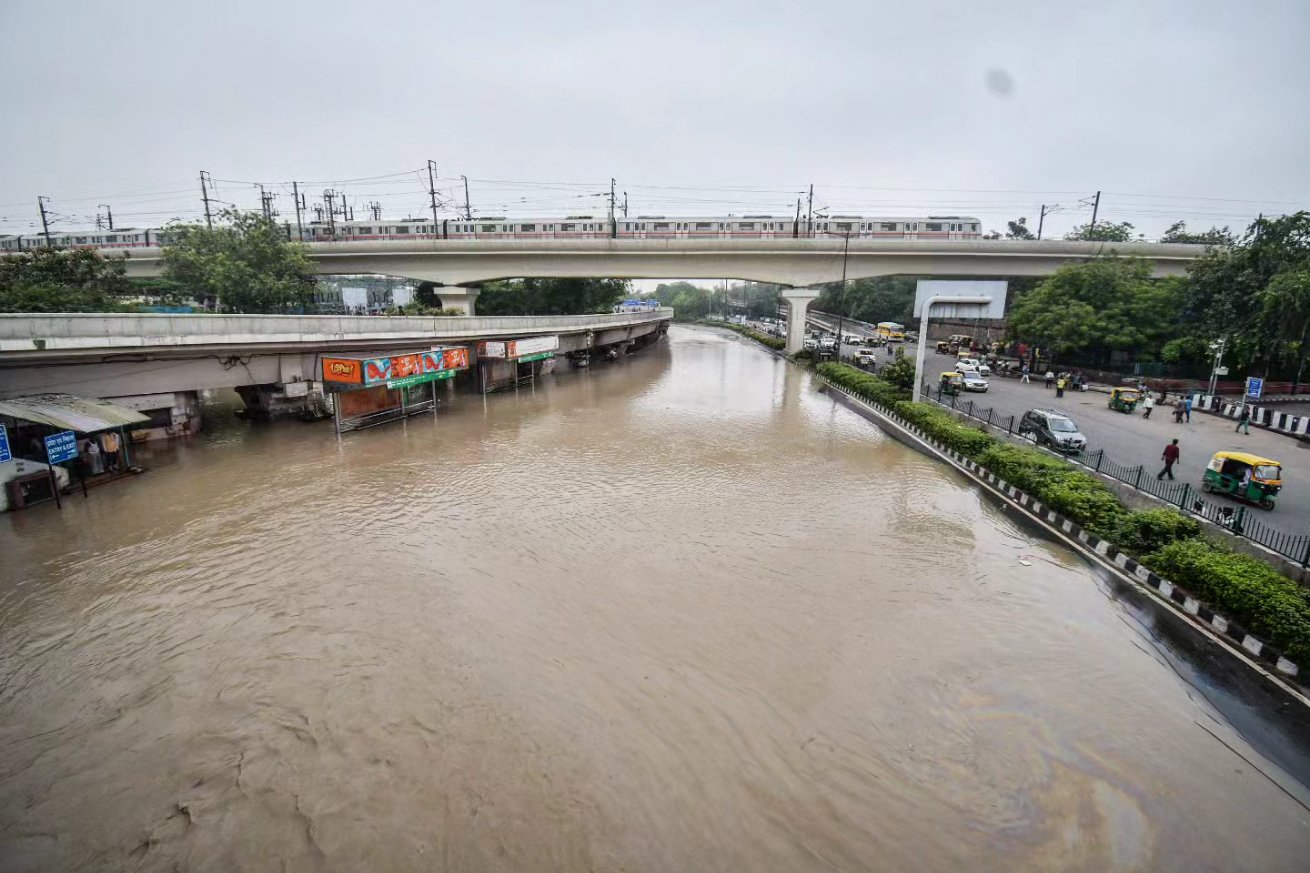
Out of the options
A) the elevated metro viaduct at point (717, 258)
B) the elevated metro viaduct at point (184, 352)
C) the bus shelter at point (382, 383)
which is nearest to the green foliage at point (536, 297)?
the elevated metro viaduct at point (717, 258)

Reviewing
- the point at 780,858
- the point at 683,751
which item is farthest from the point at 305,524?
the point at 780,858

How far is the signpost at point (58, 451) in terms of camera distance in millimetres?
12078

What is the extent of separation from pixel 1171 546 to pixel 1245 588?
1.57 meters

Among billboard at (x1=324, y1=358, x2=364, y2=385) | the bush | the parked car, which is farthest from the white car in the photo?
billboard at (x1=324, y1=358, x2=364, y2=385)

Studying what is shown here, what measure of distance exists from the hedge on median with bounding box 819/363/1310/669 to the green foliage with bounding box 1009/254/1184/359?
22322 millimetres

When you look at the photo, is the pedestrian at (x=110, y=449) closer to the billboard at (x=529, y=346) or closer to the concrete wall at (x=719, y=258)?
the billboard at (x=529, y=346)

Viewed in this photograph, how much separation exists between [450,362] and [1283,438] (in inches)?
1197

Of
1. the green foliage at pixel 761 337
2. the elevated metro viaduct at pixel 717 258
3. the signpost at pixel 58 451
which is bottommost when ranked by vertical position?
the green foliage at pixel 761 337

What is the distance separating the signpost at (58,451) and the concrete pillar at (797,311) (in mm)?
36411

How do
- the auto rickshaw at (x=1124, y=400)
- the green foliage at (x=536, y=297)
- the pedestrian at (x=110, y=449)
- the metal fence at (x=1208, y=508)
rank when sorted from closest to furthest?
the metal fence at (x=1208, y=508) < the pedestrian at (x=110, y=449) < the auto rickshaw at (x=1124, y=400) < the green foliage at (x=536, y=297)

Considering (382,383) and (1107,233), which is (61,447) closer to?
(382,383)

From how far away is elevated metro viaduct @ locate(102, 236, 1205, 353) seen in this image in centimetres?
3594

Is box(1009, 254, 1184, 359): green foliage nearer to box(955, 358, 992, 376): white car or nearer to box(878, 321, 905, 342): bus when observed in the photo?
box(955, 358, 992, 376): white car

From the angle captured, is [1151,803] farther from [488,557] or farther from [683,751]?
[488,557]
